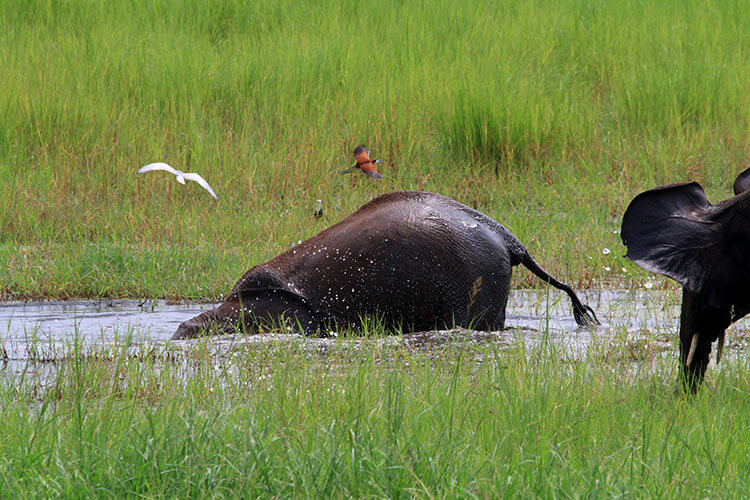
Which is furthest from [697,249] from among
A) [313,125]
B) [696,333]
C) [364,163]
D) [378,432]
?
[313,125]

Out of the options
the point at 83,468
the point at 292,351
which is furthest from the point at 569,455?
the point at 292,351

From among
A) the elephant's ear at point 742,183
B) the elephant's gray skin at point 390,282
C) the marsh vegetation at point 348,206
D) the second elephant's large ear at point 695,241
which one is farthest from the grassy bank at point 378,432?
the elephant's gray skin at point 390,282

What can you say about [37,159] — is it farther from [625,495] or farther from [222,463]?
[625,495]

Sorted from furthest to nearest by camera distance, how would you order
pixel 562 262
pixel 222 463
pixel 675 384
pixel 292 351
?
pixel 562 262
pixel 292 351
pixel 675 384
pixel 222 463

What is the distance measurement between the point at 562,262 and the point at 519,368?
3123 millimetres

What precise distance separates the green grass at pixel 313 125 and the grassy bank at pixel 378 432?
107 inches

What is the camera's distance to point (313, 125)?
980cm

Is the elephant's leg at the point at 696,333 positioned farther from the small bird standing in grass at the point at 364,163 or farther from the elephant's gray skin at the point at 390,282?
the small bird standing in grass at the point at 364,163

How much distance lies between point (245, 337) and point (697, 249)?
2.26 m

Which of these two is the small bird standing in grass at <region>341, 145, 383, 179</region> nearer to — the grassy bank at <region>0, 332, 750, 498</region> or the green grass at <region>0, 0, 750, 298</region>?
the green grass at <region>0, 0, 750, 298</region>

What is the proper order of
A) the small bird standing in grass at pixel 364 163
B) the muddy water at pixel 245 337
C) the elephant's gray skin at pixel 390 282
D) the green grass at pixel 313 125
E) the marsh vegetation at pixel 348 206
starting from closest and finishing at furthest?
the marsh vegetation at pixel 348 206
the muddy water at pixel 245 337
the elephant's gray skin at pixel 390 282
the green grass at pixel 313 125
the small bird standing in grass at pixel 364 163

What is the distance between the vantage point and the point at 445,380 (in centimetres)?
363

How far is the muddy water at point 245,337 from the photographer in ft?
15.0

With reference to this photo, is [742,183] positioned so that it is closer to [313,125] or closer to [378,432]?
[378,432]
